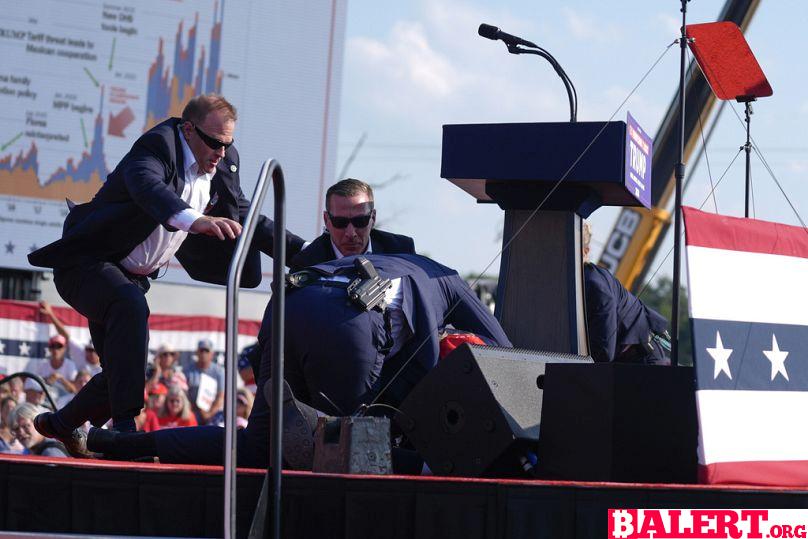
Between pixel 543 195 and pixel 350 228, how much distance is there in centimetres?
75

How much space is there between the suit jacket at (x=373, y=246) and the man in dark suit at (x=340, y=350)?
0.77 m

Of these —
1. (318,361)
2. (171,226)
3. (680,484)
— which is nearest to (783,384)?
(680,484)

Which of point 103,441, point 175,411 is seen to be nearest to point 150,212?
point 103,441

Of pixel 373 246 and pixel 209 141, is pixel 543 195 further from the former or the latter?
pixel 209 141

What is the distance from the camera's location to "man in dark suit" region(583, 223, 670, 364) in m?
5.46

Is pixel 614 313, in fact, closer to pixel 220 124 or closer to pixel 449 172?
pixel 449 172

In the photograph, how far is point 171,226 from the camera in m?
3.90

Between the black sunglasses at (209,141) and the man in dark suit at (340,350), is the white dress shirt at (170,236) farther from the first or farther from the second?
the man in dark suit at (340,350)

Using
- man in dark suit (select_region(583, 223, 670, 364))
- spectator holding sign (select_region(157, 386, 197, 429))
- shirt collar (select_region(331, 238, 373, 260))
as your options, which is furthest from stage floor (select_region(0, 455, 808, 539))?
spectator holding sign (select_region(157, 386, 197, 429))

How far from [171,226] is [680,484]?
71.8 inches

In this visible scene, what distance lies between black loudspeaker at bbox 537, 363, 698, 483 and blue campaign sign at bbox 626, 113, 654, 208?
138 centimetres

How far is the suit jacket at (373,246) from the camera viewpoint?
4750mm

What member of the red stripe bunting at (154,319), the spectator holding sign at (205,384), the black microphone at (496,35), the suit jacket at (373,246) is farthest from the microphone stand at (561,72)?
the red stripe bunting at (154,319)

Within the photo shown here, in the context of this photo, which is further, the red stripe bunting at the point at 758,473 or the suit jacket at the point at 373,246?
the suit jacket at the point at 373,246
